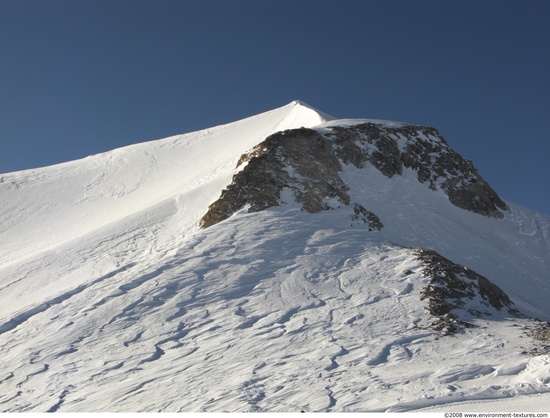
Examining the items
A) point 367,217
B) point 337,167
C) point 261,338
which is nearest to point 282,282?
point 261,338

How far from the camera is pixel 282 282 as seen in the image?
56.2 ft

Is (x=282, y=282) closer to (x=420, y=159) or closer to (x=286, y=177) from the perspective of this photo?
(x=286, y=177)

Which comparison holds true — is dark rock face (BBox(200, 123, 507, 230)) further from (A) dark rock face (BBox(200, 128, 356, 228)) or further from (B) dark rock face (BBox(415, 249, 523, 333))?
(B) dark rock face (BBox(415, 249, 523, 333))

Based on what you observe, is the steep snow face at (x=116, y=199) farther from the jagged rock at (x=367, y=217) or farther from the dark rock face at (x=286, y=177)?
the jagged rock at (x=367, y=217)

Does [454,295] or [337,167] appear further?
[337,167]

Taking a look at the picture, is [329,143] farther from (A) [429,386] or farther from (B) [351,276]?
(A) [429,386]

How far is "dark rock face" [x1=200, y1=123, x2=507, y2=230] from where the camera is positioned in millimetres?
22219

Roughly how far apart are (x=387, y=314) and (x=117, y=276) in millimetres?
8252

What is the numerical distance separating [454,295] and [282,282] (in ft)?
15.4

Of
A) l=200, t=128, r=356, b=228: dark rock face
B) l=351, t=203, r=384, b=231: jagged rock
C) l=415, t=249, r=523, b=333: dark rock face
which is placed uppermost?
l=200, t=128, r=356, b=228: dark rock face

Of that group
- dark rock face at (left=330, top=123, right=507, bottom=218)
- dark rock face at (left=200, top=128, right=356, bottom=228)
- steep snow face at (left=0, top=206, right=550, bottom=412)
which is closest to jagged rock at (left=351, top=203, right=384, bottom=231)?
dark rock face at (left=200, top=128, right=356, bottom=228)

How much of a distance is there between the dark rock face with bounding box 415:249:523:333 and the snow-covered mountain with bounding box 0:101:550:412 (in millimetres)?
62

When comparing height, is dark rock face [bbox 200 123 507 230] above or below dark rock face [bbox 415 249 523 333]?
above

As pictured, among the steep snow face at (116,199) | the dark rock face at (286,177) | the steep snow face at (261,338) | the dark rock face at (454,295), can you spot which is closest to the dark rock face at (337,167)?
the dark rock face at (286,177)
